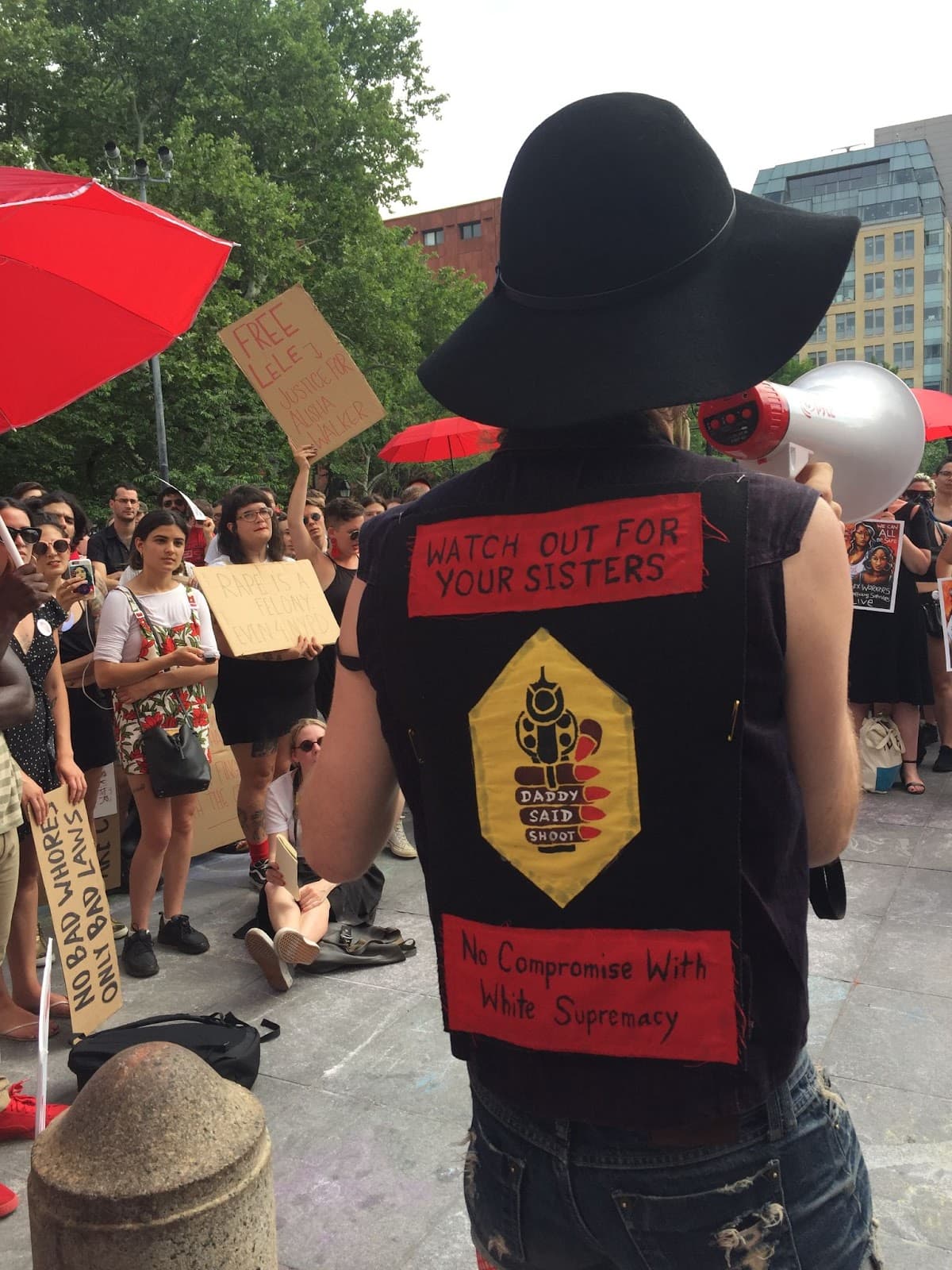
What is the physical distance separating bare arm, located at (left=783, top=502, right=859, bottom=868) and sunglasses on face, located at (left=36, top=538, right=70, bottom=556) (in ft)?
13.3

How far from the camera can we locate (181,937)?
468 cm

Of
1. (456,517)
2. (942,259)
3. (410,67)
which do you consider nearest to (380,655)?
(456,517)

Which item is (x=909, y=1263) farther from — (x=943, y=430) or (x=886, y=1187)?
(x=943, y=430)

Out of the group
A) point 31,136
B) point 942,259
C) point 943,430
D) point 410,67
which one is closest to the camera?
point 943,430

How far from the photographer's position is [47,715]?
422 cm

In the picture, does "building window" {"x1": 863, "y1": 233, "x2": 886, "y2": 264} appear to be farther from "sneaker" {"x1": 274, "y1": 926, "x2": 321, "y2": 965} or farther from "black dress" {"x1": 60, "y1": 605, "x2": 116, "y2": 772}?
"sneaker" {"x1": 274, "y1": 926, "x2": 321, "y2": 965}

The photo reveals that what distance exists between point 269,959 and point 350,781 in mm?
3165

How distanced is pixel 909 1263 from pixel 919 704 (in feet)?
15.3

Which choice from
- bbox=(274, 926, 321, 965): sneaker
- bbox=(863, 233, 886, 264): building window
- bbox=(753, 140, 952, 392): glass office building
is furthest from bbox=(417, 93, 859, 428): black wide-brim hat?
bbox=(863, 233, 886, 264): building window

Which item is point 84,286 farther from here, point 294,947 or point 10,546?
point 294,947

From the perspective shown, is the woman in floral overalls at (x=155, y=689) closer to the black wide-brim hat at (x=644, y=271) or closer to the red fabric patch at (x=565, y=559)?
the red fabric patch at (x=565, y=559)

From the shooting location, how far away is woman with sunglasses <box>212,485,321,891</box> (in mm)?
5176

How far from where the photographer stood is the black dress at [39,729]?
157 inches

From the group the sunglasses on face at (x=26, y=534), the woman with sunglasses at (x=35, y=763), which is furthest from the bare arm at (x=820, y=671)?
the sunglasses on face at (x=26, y=534)
